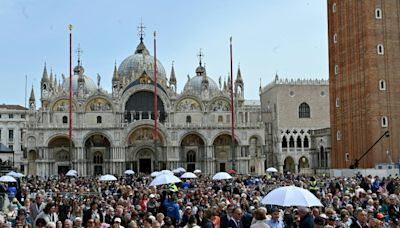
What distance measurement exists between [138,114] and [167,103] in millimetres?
3512

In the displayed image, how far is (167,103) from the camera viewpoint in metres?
60.9

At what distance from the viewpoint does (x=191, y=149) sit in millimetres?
61812

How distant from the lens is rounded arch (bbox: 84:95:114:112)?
6025cm

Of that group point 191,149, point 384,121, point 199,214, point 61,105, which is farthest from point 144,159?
point 199,214

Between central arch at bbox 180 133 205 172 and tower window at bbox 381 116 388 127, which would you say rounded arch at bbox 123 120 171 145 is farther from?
tower window at bbox 381 116 388 127

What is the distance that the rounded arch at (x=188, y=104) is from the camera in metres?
61.7

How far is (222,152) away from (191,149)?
141 inches

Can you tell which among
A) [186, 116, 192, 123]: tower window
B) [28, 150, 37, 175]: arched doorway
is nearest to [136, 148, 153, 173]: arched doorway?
[186, 116, 192, 123]: tower window

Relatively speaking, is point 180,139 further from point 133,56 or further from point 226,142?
point 133,56

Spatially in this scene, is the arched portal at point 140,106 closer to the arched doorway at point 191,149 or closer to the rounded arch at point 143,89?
the rounded arch at point 143,89

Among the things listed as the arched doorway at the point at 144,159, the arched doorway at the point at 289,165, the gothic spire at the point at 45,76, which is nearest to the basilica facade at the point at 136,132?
the arched doorway at the point at 144,159

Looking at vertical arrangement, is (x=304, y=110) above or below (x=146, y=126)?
above

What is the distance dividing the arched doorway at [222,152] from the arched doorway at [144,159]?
7.48 m

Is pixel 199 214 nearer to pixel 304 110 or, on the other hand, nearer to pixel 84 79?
pixel 304 110
